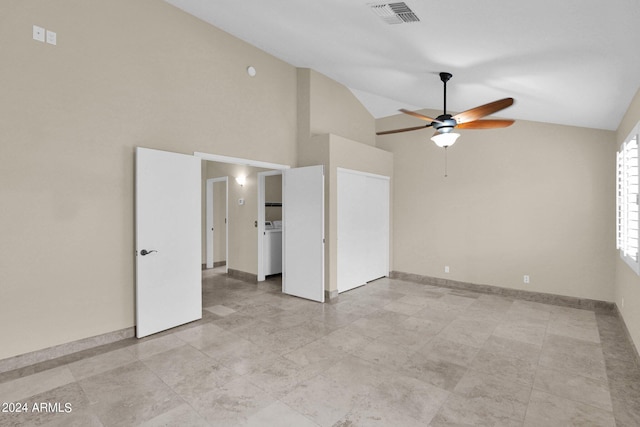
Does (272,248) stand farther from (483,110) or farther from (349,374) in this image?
(483,110)

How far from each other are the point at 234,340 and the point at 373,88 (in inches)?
172

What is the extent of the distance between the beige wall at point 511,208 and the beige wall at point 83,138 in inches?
164

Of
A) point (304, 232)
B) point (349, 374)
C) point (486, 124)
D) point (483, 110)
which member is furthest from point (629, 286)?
point (304, 232)

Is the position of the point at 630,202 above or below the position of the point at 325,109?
below

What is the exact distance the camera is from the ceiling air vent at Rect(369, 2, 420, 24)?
2575 millimetres

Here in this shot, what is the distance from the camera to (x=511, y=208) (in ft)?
17.5

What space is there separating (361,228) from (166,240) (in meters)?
3.37

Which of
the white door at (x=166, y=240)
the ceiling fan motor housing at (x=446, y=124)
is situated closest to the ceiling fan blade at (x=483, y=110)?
the ceiling fan motor housing at (x=446, y=124)

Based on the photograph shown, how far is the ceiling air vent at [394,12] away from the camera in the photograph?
2.58m

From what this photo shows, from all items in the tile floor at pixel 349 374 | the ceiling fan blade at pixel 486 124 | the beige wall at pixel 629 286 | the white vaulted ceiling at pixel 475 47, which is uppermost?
the white vaulted ceiling at pixel 475 47

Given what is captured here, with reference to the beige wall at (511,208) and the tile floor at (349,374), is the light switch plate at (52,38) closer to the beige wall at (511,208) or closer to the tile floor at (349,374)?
the tile floor at (349,374)

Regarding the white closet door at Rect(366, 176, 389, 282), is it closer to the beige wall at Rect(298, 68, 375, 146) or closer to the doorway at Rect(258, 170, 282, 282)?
the beige wall at Rect(298, 68, 375, 146)

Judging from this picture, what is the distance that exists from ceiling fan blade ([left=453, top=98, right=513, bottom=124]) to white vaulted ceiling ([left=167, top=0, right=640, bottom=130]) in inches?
16.5

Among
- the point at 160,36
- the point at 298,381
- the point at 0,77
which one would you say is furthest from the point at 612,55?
the point at 0,77
